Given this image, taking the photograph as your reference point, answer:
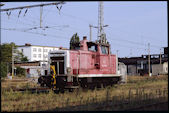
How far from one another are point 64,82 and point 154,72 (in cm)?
4532

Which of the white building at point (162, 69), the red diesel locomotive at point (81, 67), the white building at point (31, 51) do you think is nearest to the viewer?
the red diesel locomotive at point (81, 67)

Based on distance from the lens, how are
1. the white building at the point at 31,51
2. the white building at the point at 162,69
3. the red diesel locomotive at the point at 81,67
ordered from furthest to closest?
the white building at the point at 31,51 → the white building at the point at 162,69 → the red diesel locomotive at the point at 81,67

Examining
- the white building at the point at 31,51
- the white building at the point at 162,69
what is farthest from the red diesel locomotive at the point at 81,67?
the white building at the point at 31,51

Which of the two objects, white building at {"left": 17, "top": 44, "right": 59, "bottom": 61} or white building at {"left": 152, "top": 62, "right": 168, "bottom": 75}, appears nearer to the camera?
white building at {"left": 152, "top": 62, "right": 168, "bottom": 75}

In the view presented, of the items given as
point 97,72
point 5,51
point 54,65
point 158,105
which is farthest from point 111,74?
point 5,51

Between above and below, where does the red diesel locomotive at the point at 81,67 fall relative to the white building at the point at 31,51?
below

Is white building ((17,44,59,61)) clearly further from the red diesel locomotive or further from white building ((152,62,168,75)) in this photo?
the red diesel locomotive

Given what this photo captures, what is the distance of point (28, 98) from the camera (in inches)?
511

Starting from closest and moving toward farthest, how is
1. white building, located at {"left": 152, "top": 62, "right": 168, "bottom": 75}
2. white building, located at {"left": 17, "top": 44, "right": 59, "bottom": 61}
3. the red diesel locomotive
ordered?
the red diesel locomotive < white building, located at {"left": 152, "top": 62, "right": 168, "bottom": 75} < white building, located at {"left": 17, "top": 44, "right": 59, "bottom": 61}

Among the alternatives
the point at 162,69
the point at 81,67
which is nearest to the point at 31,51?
the point at 162,69

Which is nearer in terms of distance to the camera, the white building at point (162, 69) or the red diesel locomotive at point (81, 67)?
the red diesel locomotive at point (81, 67)

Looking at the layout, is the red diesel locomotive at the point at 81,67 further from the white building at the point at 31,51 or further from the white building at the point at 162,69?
the white building at the point at 31,51

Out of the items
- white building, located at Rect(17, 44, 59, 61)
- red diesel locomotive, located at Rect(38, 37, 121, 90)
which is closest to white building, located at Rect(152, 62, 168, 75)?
red diesel locomotive, located at Rect(38, 37, 121, 90)

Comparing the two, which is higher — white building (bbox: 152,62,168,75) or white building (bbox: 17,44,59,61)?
white building (bbox: 17,44,59,61)
